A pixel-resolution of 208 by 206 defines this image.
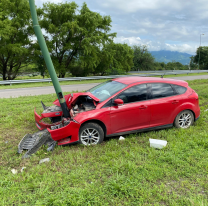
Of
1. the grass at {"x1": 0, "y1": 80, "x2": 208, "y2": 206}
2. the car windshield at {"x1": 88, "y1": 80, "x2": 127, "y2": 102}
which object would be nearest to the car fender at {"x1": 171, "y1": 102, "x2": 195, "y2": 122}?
the grass at {"x1": 0, "y1": 80, "x2": 208, "y2": 206}

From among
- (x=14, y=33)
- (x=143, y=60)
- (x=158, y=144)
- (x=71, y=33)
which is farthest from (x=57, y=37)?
(x=143, y=60)

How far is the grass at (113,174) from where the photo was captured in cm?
268

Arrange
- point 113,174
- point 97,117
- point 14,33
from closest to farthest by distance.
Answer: point 113,174 < point 97,117 < point 14,33

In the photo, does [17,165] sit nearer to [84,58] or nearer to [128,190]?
[128,190]

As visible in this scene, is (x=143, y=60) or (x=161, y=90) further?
(x=143, y=60)

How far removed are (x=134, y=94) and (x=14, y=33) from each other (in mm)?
24535

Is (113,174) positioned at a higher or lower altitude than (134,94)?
lower

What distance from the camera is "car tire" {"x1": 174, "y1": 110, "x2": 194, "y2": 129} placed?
→ 5.11 metres

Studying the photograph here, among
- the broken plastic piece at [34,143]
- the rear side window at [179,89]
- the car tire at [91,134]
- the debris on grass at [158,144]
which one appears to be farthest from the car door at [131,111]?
the broken plastic piece at [34,143]

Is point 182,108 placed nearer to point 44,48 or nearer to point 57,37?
point 44,48

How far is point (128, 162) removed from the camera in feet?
11.5

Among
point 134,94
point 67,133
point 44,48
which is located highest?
point 44,48

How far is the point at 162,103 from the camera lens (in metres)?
4.81

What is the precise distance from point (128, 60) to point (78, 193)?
3775 cm
